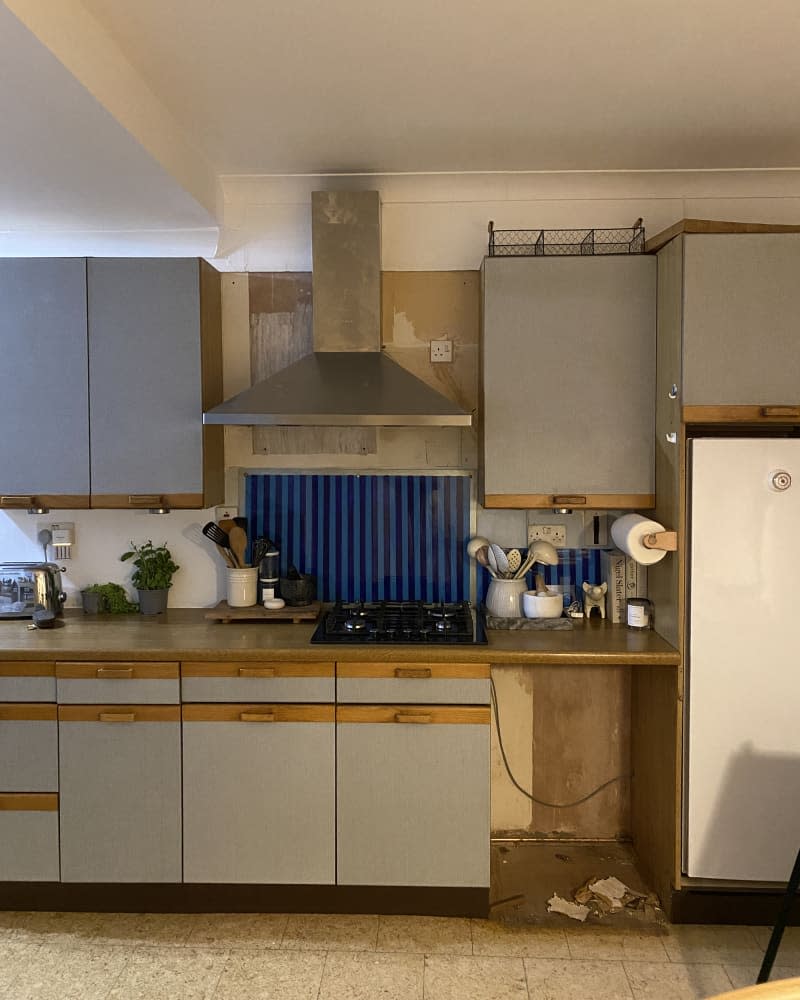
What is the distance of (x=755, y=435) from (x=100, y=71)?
2187 millimetres

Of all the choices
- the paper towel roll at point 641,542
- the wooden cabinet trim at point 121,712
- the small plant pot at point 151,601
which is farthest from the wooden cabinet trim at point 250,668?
the paper towel roll at point 641,542

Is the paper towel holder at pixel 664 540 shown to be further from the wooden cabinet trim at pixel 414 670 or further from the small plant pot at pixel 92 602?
the small plant pot at pixel 92 602

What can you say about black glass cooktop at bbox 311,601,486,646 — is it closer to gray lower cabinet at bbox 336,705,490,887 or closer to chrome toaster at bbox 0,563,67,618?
gray lower cabinet at bbox 336,705,490,887

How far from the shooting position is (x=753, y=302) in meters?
2.70

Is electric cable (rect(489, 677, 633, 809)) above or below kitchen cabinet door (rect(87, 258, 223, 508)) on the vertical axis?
below

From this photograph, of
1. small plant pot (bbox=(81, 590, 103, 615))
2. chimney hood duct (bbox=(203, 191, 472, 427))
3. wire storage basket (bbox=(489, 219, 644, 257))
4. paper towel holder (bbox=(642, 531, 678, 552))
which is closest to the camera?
paper towel holder (bbox=(642, 531, 678, 552))

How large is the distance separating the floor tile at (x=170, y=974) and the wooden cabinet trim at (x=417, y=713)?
0.83 metres

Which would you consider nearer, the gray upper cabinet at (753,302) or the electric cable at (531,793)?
the gray upper cabinet at (753,302)

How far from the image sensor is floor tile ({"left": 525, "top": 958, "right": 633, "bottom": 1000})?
2475 millimetres

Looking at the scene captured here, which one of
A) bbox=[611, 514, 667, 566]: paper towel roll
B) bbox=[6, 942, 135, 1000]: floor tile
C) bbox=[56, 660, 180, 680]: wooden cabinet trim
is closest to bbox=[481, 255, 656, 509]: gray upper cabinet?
bbox=[611, 514, 667, 566]: paper towel roll

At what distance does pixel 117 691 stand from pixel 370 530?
44.0 inches

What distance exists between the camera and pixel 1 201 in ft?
10.00

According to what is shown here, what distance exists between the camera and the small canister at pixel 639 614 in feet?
9.98

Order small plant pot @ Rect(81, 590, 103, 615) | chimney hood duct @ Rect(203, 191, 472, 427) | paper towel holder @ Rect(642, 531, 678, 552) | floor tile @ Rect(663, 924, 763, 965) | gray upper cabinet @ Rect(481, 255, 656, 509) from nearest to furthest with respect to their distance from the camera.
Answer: floor tile @ Rect(663, 924, 763, 965) < paper towel holder @ Rect(642, 531, 678, 552) < chimney hood duct @ Rect(203, 191, 472, 427) < gray upper cabinet @ Rect(481, 255, 656, 509) < small plant pot @ Rect(81, 590, 103, 615)
